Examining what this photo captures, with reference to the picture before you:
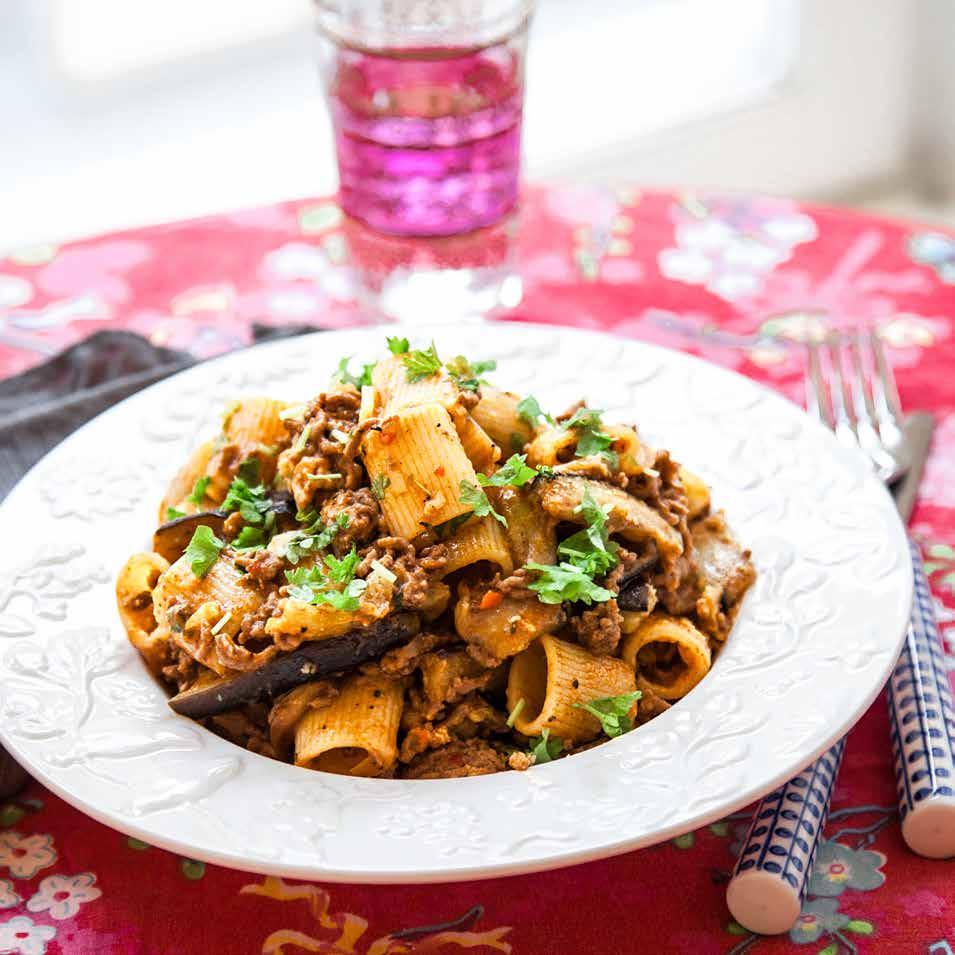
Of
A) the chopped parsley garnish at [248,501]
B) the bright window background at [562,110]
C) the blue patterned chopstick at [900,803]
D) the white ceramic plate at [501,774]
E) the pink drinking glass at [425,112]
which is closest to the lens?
the white ceramic plate at [501,774]

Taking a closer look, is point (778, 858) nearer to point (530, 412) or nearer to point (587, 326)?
point (530, 412)

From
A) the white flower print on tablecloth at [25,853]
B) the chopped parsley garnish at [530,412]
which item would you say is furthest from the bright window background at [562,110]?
the white flower print on tablecloth at [25,853]

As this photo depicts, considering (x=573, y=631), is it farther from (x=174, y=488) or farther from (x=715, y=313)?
(x=715, y=313)

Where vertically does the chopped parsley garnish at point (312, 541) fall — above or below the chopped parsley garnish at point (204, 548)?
above

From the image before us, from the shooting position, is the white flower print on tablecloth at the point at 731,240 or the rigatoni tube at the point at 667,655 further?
the white flower print on tablecloth at the point at 731,240

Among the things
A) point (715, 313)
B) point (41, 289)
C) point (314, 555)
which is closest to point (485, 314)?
point (715, 313)

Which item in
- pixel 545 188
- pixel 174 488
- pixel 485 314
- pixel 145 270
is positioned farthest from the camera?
pixel 545 188

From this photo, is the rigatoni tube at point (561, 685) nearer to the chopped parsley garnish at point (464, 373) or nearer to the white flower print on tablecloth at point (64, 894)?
the chopped parsley garnish at point (464, 373)
